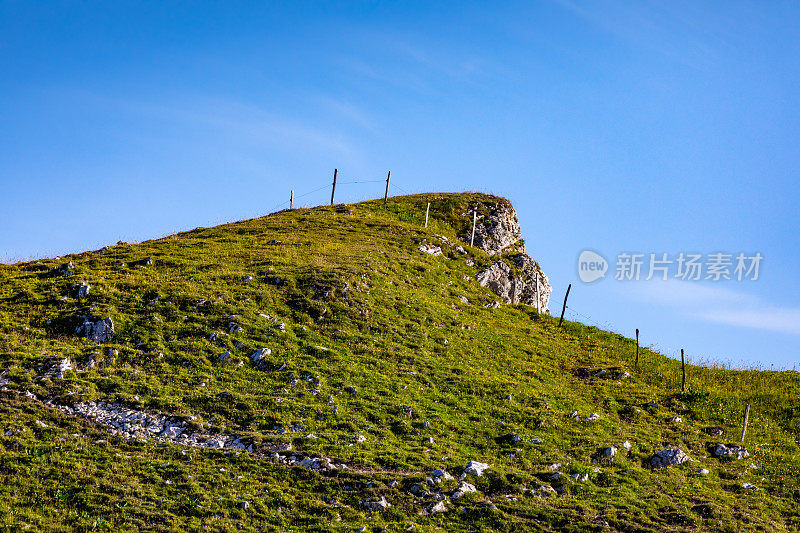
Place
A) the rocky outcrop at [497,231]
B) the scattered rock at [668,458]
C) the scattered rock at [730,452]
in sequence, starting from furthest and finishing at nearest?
the rocky outcrop at [497,231] < the scattered rock at [730,452] < the scattered rock at [668,458]

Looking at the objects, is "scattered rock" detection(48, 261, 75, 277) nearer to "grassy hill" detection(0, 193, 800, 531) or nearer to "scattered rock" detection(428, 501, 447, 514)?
"grassy hill" detection(0, 193, 800, 531)

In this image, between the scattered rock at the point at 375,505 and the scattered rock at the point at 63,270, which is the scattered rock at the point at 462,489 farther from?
the scattered rock at the point at 63,270

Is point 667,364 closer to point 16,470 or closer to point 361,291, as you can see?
point 361,291

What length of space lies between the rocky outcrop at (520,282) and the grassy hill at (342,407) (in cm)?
588

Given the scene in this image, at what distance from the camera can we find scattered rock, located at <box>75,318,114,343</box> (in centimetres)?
3238

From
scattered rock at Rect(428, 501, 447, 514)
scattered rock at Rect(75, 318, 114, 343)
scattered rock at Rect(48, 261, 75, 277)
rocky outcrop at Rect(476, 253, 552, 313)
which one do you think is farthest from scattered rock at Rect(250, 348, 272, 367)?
rocky outcrop at Rect(476, 253, 552, 313)

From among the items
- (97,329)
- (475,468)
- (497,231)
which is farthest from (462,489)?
(497,231)

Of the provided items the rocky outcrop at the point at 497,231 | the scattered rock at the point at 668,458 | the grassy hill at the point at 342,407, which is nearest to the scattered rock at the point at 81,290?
the grassy hill at the point at 342,407

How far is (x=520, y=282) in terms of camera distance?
5972 centimetres

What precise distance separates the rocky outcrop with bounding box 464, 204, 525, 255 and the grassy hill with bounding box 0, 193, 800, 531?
1530 cm

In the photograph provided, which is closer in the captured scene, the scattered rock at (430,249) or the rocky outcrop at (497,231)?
the scattered rock at (430,249)

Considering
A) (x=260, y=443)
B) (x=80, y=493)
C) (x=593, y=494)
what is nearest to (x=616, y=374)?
(x=593, y=494)

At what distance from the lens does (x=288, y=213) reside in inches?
2709

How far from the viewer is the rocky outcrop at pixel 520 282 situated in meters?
57.9
